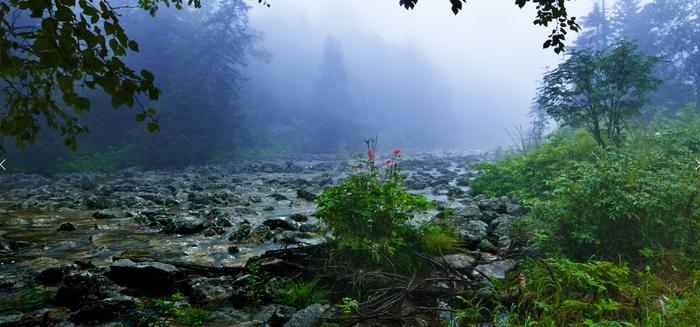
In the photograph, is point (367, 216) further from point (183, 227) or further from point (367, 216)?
point (183, 227)

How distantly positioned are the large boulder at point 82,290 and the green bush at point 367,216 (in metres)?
2.40

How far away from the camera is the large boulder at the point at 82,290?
3682 mm

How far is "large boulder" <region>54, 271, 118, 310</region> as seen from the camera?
3.68 metres

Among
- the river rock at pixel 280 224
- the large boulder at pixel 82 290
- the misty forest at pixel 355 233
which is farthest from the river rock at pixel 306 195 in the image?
the large boulder at pixel 82 290

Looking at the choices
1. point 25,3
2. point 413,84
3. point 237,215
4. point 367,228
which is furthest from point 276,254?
point 413,84

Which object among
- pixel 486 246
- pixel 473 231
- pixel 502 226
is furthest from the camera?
pixel 502 226

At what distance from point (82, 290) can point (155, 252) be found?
6.99 feet

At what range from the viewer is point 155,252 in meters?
5.86

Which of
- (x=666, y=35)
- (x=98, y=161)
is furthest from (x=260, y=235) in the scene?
(x=666, y=35)

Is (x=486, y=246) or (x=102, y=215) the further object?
(x=102, y=215)

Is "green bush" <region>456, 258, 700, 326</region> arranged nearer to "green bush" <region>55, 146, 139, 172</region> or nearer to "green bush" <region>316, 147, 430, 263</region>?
"green bush" <region>316, 147, 430, 263</region>

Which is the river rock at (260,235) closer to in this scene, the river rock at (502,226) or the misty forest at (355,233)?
the misty forest at (355,233)

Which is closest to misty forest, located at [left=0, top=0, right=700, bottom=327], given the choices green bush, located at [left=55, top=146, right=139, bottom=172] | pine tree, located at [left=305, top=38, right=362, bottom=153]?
green bush, located at [left=55, top=146, right=139, bottom=172]

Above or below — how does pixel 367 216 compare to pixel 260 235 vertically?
above
